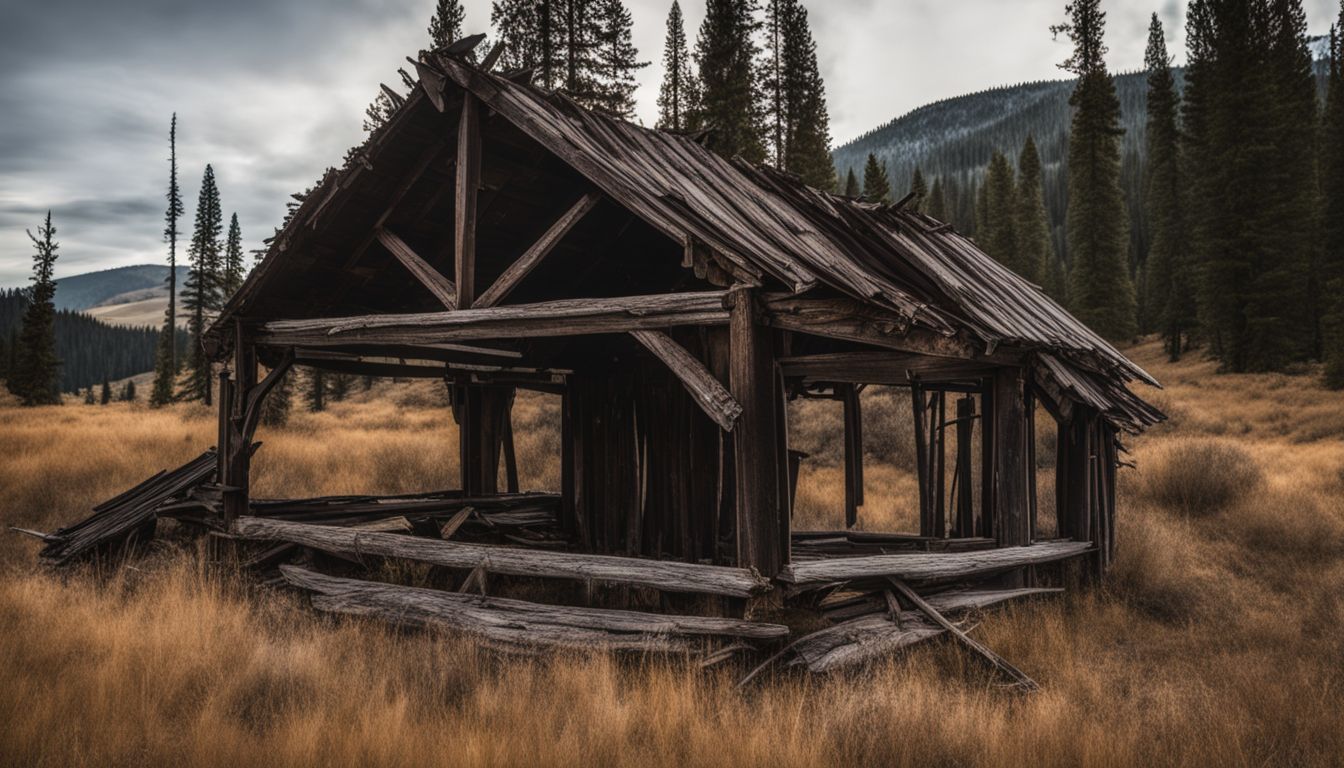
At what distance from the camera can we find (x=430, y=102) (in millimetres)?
8078

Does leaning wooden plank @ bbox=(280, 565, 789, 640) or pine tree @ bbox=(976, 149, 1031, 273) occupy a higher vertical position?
pine tree @ bbox=(976, 149, 1031, 273)

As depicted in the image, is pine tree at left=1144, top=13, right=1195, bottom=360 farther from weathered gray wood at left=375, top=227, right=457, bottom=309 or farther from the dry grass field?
weathered gray wood at left=375, top=227, right=457, bottom=309

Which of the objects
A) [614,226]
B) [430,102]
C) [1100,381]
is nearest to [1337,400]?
[1100,381]

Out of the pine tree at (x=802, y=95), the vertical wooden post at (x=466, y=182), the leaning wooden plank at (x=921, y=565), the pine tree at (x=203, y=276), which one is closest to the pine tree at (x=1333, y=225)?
the pine tree at (x=802, y=95)

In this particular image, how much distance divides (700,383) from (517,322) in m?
2.31

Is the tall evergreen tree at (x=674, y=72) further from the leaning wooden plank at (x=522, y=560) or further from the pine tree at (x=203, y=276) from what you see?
the leaning wooden plank at (x=522, y=560)

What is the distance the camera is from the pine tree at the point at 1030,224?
5153 centimetres

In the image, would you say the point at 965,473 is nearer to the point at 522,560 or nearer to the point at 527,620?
the point at 522,560

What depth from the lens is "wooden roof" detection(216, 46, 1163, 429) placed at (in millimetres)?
6395

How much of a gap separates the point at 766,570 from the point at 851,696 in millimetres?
1250

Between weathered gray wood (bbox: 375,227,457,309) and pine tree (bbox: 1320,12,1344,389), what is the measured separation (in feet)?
105

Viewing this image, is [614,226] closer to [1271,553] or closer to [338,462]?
[1271,553]

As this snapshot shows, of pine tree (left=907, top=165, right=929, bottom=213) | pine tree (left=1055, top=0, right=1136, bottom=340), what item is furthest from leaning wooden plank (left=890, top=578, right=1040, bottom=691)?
pine tree (left=1055, top=0, right=1136, bottom=340)

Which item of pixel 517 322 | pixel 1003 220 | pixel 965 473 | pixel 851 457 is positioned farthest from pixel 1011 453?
pixel 1003 220
